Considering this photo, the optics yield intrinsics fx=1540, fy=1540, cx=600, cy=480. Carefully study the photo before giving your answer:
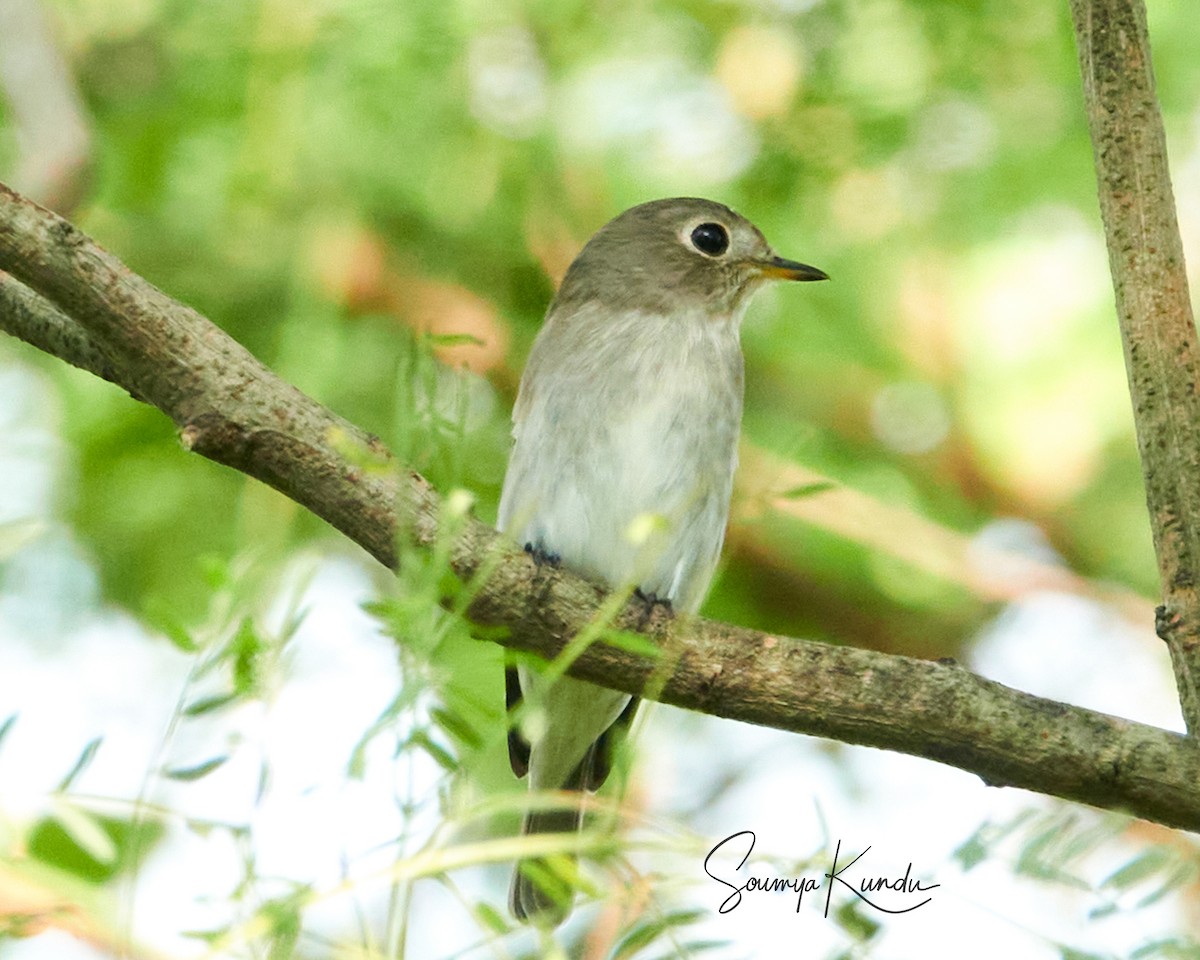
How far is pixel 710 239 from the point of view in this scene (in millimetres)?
4988

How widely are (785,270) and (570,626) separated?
2145 mm

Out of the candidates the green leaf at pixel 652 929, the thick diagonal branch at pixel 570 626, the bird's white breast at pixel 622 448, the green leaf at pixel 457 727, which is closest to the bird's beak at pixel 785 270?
the bird's white breast at pixel 622 448

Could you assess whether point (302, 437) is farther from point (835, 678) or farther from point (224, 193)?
point (224, 193)

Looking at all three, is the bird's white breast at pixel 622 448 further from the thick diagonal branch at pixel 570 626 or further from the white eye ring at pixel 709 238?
the thick diagonal branch at pixel 570 626

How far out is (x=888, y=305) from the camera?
5.12 metres

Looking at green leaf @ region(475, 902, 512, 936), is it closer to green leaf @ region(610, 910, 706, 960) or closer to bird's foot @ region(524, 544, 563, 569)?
green leaf @ region(610, 910, 706, 960)

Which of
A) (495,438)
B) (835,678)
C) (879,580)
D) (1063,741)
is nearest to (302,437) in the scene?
(835,678)

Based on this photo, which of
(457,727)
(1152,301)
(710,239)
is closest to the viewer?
(457,727)

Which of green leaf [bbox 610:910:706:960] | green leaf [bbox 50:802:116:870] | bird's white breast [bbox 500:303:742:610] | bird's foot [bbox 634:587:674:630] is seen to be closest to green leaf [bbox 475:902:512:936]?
green leaf [bbox 610:910:706:960]

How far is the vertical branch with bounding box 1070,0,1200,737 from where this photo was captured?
3.00m

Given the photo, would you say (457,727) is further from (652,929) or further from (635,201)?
(635,201)

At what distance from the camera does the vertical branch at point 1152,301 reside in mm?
2996

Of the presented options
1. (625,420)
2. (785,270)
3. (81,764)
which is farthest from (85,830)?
(785,270)

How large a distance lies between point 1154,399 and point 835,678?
833 millimetres
